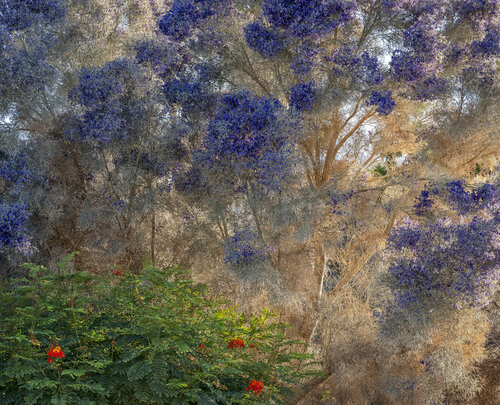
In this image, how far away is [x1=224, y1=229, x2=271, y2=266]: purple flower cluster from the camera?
31.5 ft

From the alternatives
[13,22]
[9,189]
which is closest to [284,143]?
[9,189]

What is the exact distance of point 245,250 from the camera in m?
9.62

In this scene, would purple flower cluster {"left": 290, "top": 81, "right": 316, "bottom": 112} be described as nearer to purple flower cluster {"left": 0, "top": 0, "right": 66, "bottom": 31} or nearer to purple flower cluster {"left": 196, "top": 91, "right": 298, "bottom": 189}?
purple flower cluster {"left": 196, "top": 91, "right": 298, "bottom": 189}

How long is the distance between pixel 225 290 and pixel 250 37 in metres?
4.90

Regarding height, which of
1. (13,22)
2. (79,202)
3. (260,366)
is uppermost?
(13,22)

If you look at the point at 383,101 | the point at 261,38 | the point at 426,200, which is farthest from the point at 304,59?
the point at 426,200

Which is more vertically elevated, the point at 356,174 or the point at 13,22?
the point at 13,22

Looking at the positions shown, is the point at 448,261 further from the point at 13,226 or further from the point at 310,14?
the point at 13,226

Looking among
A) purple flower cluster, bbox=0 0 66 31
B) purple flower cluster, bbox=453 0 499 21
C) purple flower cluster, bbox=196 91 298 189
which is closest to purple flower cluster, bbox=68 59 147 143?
purple flower cluster, bbox=0 0 66 31

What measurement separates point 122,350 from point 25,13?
800cm

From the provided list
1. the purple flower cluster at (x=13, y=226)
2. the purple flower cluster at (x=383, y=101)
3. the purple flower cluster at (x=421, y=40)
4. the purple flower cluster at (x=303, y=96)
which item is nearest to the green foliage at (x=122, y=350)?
the purple flower cluster at (x=13, y=226)

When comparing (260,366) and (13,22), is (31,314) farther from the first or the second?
(13,22)

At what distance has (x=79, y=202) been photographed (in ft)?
36.7

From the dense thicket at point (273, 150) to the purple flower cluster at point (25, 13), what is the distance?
0.03m
